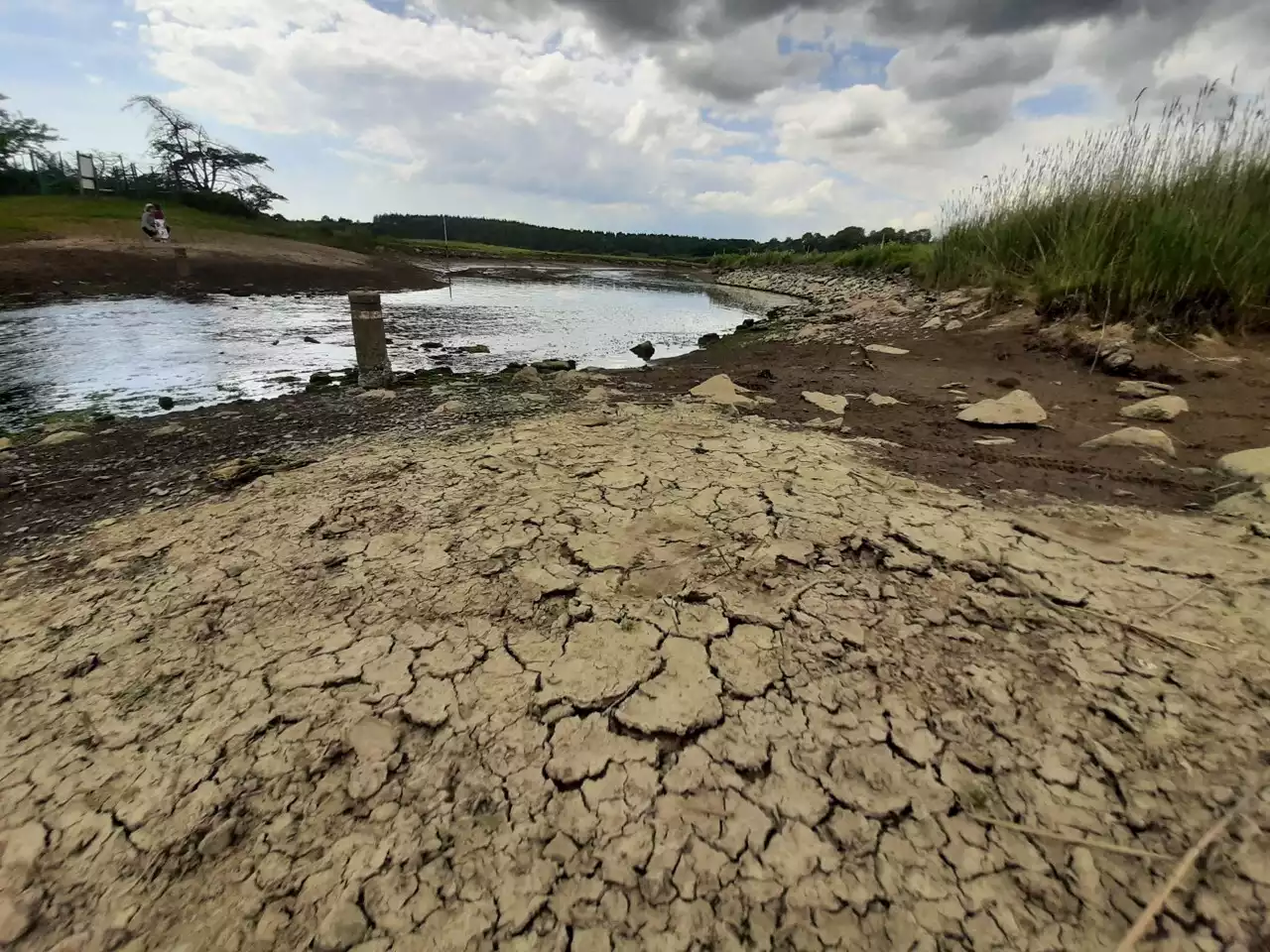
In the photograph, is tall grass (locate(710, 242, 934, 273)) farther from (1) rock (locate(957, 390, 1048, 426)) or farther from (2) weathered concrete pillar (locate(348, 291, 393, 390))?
(2) weathered concrete pillar (locate(348, 291, 393, 390))

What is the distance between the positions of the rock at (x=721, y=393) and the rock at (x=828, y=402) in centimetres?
51

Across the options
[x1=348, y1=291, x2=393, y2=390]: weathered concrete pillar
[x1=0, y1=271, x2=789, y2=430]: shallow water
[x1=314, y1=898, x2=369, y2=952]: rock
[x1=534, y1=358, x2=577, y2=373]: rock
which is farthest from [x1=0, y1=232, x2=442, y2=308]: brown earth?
[x1=314, y1=898, x2=369, y2=952]: rock

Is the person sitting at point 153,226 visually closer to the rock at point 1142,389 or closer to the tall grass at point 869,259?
the tall grass at point 869,259

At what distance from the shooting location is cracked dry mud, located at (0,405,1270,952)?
3.67ft

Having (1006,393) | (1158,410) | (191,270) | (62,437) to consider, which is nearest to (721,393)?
(1006,393)

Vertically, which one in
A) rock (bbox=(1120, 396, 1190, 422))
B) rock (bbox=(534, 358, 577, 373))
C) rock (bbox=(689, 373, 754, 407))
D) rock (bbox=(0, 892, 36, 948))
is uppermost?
rock (bbox=(1120, 396, 1190, 422))

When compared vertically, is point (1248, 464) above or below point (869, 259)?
below

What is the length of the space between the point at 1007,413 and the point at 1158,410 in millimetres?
917

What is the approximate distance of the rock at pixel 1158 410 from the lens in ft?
12.2

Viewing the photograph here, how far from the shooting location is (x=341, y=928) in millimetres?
1104

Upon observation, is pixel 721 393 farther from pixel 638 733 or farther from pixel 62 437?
pixel 62 437

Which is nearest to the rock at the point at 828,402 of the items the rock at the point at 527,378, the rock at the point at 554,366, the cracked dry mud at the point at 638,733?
the cracked dry mud at the point at 638,733

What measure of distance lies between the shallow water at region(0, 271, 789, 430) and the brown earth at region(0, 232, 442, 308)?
1.95m

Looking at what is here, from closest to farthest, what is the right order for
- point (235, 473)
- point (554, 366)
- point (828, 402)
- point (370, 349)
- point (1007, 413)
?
1. point (235, 473)
2. point (1007, 413)
3. point (828, 402)
4. point (370, 349)
5. point (554, 366)
